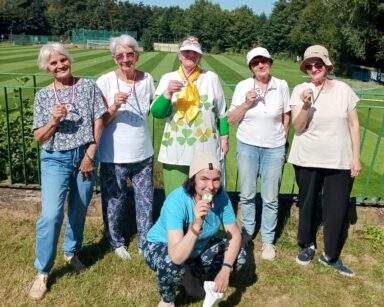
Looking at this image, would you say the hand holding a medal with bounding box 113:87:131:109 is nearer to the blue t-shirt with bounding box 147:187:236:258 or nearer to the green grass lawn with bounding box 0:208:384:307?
the blue t-shirt with bounding box 147:187:236:258

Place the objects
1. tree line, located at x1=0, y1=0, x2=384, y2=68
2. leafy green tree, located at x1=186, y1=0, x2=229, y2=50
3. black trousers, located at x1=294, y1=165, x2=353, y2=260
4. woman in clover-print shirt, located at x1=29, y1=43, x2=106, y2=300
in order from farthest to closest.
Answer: leafy green tree, located at x1=186, y1=0, x2=229, y2=50
tree line, located at x1=0, y1=0, x2=384, y2=68
black trousers, located at x1=294, y1=165, x2=353, y2=260
woman in clover-print shirt, located at x1=29, y1=43, x2=106, y2=300

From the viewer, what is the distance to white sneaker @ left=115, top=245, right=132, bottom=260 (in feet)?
13.5

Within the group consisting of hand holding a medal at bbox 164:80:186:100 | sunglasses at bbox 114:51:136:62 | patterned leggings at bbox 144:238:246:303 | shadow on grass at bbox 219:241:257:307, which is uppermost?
sunglasses at bbox 114:51:136:62

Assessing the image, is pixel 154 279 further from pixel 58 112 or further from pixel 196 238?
pixel 58 112

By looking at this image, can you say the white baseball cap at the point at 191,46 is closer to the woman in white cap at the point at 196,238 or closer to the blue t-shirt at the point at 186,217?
the woman in white cap at the point at 196,238

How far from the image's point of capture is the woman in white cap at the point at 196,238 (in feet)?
9.78

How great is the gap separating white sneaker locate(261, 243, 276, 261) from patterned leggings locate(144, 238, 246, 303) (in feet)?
2.95

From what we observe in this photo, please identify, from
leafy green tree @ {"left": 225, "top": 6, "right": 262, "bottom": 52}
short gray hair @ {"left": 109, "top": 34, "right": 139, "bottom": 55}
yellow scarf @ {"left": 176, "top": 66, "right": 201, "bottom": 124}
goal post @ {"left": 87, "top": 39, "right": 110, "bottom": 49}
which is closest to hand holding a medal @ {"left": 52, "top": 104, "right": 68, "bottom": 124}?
short gray hair @ {"left": 109, "top": 34, "right": 139, "bottom": 55}

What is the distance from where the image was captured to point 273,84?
3.77m

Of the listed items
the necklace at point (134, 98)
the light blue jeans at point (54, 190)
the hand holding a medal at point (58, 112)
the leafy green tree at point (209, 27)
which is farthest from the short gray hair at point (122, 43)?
the leafy green tree at point (209, 27)

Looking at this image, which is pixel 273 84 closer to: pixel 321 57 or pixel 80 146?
pixel 321 57

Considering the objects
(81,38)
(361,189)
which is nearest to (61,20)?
(81,38)

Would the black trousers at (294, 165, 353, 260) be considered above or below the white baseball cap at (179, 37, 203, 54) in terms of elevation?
below

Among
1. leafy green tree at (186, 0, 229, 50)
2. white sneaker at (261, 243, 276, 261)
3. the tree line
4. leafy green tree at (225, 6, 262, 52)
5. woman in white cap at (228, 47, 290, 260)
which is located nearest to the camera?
woman in white cap at (228, 47, 290, 260)
